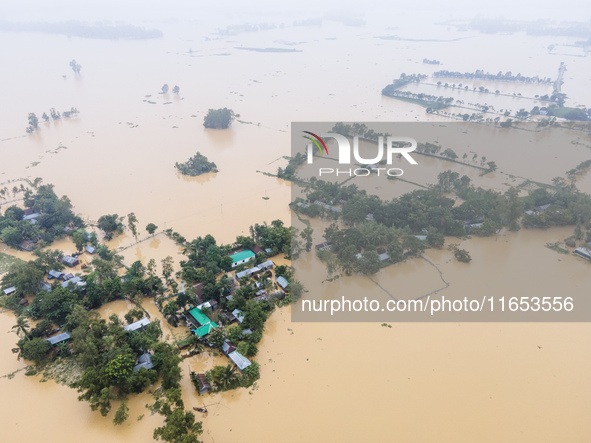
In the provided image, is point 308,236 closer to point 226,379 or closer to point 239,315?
point 239,315

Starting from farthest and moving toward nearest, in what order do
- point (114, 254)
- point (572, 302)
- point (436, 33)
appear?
point (436, 33)
point (114, 254)
point (572, 302)

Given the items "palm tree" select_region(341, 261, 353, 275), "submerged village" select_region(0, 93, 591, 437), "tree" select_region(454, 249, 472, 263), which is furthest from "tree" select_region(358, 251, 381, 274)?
"tree" select_region(454, 249, 472, 263)

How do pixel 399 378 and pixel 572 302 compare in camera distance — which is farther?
pixel 572 302

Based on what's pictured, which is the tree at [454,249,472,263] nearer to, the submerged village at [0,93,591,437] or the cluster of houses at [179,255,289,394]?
the submerged village at [0,93,591,437]

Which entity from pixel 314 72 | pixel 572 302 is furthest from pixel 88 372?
pixel 314 72

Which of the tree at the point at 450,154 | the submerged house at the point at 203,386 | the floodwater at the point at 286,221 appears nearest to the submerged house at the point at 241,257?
the floodwater at the point at 286,221

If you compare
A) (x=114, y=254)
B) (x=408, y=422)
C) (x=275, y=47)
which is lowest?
(x=408, y=422)

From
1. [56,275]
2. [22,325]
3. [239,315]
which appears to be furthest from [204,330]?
[56,275]

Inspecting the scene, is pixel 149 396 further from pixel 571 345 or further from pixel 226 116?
pixel 226 116
